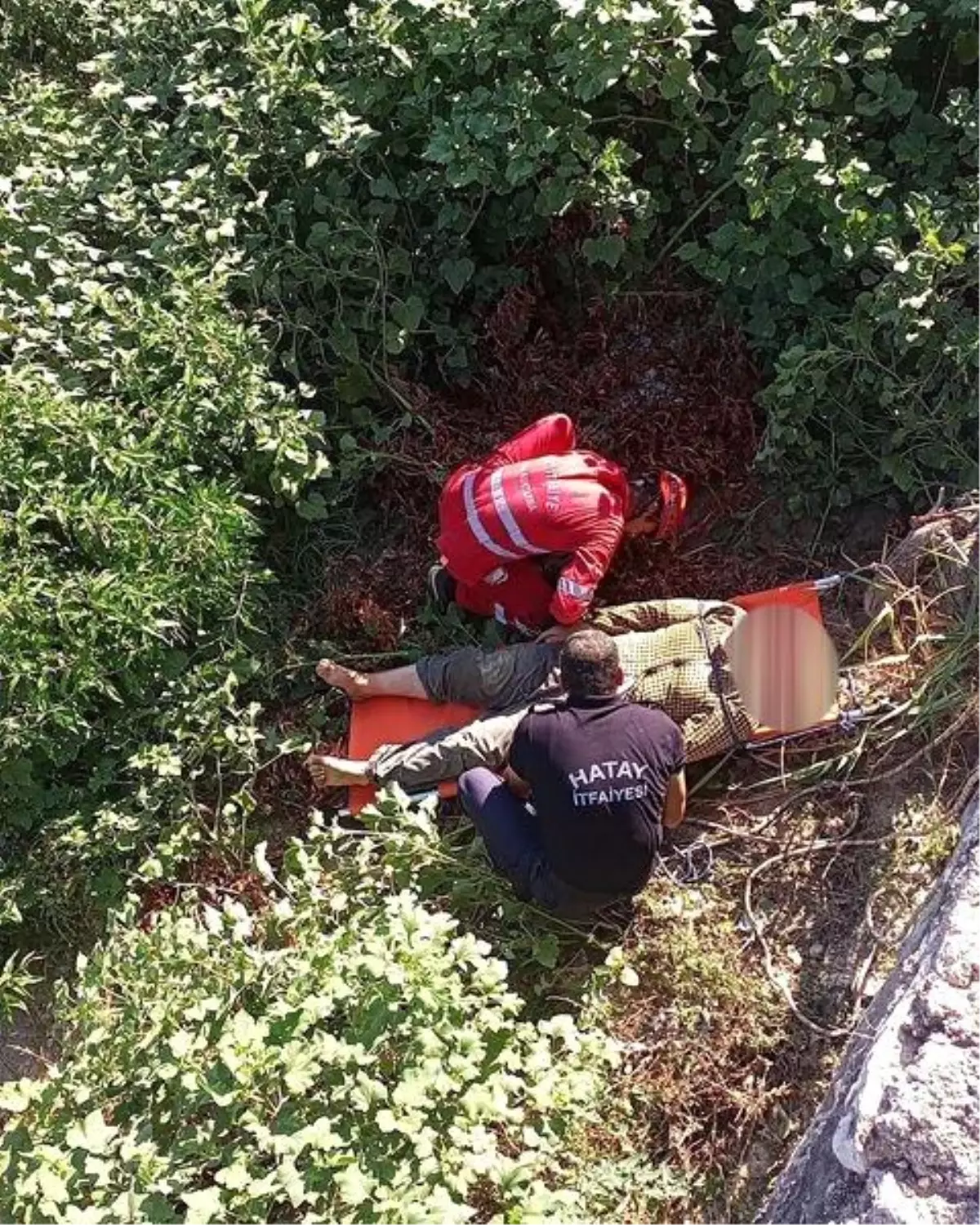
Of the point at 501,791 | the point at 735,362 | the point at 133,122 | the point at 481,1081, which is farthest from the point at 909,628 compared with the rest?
the point at 133,122

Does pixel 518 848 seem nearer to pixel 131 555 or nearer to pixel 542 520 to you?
pixel 542 520

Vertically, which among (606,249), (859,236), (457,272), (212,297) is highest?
(859,236)

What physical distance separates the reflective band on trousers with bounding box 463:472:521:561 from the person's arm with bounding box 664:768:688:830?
3.16ft

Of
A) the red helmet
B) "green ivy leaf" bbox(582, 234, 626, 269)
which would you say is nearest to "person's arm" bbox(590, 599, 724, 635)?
the red helmet

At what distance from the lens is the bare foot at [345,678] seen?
4.56m

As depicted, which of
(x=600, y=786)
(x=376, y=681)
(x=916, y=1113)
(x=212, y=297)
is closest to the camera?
(x=916, y=1113)


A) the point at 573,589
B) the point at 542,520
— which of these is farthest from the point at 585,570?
the point at 542,520

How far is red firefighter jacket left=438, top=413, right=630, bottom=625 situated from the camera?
4.22m

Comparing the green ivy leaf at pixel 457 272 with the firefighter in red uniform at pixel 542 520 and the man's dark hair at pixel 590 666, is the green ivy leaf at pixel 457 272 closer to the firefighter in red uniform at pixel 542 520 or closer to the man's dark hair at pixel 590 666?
the firefighter in red uniform at pixel 542 520

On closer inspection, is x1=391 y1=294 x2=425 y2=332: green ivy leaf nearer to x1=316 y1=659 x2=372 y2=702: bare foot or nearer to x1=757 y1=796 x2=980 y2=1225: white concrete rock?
x1=316 y1=659 x2=372 y2=702: bare foot

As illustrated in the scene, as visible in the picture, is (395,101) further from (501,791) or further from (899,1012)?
(899,1012)

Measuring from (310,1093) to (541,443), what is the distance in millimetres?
2364

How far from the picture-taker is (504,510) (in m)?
4.21

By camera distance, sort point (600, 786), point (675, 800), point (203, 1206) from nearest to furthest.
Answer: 1. point (203, 1206)
2. point (600, 786)
3. point (675, 800)
